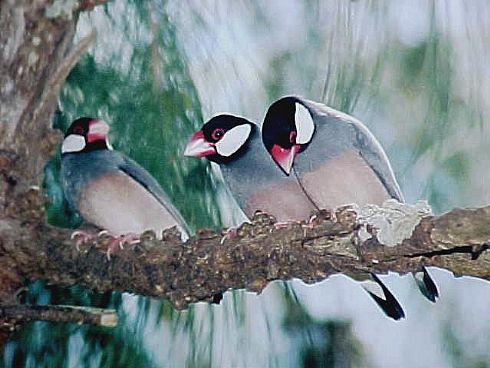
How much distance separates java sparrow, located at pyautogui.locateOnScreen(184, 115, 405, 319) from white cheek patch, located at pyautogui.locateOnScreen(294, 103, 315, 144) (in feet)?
0.15

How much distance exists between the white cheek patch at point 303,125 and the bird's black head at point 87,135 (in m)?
0.28

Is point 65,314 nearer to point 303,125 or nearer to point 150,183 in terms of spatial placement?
point 150,183

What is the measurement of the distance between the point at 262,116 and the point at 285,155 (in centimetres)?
6

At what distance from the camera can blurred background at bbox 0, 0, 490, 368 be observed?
92 centimetres

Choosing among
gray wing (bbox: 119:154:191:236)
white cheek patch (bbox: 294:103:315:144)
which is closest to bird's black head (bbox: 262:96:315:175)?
white cheek patch (bbox: 294:103:315:144)

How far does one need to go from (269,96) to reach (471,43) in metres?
0.23

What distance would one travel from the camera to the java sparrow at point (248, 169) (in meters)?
0.99

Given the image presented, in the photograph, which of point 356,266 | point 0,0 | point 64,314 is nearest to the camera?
point 356,266

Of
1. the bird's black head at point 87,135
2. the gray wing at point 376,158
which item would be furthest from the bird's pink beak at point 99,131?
the gray wing at point 376,158

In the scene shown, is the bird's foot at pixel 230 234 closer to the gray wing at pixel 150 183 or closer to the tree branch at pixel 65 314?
the gray wing at pixel 150 183

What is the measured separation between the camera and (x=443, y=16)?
0.94 metres

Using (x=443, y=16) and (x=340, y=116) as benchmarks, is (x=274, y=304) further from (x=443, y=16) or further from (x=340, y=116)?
(x=443, y=16)

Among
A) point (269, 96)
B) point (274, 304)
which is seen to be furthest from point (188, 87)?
point (274, 304)

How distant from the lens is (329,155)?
3.18 ft
